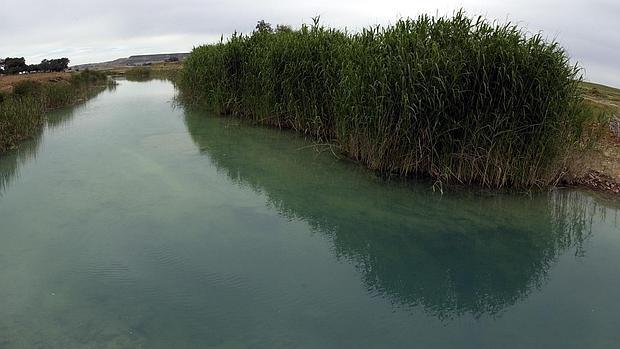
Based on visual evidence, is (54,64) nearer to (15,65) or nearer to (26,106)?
(15,65)

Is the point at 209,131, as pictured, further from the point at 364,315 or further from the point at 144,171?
the point at 364,315

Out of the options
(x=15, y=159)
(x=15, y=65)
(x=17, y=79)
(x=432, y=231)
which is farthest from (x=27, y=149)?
(x=15, y=65)

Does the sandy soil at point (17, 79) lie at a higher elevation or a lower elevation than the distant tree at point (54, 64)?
lower

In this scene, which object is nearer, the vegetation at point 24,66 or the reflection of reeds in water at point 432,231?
the reflection of reeds in water at point 432,231

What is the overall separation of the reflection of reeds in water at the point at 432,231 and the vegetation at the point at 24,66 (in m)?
30.4

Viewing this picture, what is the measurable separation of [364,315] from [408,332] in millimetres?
368

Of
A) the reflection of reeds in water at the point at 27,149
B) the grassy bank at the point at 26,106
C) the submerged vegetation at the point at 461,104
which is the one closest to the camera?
the submerged vegetation at the point at 461,104

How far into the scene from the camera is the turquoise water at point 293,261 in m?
3.41

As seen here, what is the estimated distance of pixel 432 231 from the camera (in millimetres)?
5273

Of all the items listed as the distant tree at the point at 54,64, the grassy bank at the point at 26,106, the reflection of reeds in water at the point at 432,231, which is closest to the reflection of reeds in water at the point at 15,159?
the grassy bank at the point at 26,106

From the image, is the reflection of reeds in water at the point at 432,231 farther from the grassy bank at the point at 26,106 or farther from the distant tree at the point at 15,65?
the distant tree at the point at 15,65

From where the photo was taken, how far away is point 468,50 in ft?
20.9

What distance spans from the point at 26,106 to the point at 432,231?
37.2 feet

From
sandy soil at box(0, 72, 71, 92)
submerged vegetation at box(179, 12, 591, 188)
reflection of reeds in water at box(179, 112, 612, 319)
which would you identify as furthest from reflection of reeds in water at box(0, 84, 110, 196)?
submerged vegetation at box(179, 12, 591, 188)
